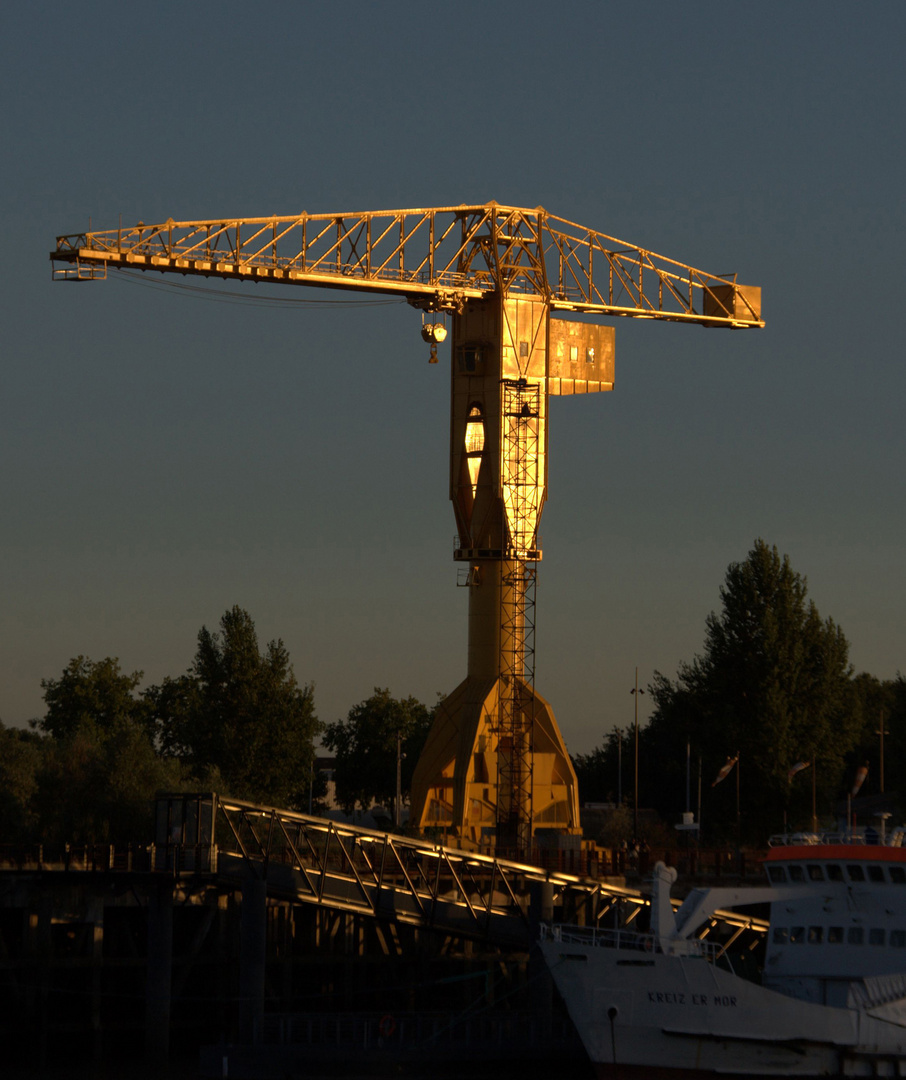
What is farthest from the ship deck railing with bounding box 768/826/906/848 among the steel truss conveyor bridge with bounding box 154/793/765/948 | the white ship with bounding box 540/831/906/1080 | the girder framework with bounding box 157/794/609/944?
the girder framework with bounding box 157/794/609/944

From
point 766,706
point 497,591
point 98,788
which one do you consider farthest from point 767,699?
point 98,788

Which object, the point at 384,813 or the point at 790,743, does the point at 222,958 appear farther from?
the point at 384,813

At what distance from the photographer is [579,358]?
91.0 meters

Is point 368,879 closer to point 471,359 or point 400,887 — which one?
point 400,887

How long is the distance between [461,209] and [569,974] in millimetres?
44101

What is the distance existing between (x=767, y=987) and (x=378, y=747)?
3524 inches

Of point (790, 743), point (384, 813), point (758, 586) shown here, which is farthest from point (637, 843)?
point (384, 813)

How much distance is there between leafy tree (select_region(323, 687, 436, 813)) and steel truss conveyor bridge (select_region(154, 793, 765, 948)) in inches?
2986

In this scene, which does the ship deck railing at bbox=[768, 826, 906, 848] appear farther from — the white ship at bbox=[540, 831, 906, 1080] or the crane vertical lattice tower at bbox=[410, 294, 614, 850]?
the crane vertical lattice tower at bbox=[410, 294, 614, 850]

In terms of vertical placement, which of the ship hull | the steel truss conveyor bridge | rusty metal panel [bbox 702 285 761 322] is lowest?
the ship hull

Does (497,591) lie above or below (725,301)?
below

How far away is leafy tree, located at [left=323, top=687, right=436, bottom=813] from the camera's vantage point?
475ft

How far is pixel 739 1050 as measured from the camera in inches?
2114

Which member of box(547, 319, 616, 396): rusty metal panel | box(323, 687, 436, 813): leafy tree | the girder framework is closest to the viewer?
the girder framework
